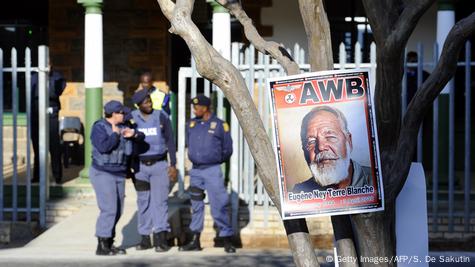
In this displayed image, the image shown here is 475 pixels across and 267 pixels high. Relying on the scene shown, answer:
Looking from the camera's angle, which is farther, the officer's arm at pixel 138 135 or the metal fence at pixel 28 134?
the metal fence at pixel 28 134

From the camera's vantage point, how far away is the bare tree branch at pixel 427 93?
5.27 m

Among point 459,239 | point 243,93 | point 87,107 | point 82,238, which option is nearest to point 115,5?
point 87,107

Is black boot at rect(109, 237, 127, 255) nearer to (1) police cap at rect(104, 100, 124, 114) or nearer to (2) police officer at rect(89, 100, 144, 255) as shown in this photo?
(2) police officer at rect(89, 100, 144, 255)

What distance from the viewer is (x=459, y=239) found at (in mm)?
10156

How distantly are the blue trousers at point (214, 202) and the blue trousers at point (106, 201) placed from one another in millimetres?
829

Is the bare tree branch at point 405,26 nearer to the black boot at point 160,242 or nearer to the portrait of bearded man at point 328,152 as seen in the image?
the portrait of bearded man at point 328,152

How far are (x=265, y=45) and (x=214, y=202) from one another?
4.36 metres

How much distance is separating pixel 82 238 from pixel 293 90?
563cm

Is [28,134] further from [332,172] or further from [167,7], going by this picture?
Result: [332,172]

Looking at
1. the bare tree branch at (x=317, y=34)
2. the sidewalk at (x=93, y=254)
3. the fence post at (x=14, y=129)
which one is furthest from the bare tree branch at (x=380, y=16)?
the fence post at (x=14, y=129)

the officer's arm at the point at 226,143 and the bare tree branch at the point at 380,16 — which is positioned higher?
the bare tree branch at the point at 380,16

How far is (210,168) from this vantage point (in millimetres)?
9836

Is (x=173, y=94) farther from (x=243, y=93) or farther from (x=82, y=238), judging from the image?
(x=243, y=93)

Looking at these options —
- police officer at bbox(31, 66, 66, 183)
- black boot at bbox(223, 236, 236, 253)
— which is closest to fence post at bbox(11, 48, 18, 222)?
police officer at bbox(31, 66, 66, 183)
